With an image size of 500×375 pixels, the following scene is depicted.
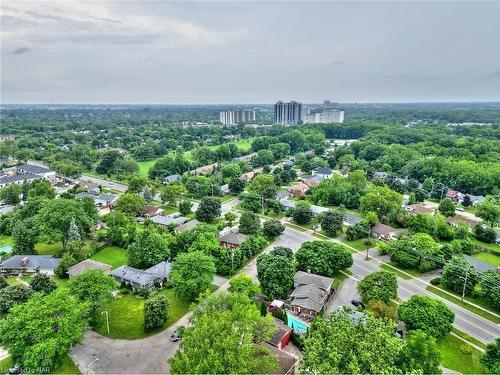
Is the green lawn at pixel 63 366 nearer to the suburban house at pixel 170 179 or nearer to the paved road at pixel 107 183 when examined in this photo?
the paved road at pixel 107 183

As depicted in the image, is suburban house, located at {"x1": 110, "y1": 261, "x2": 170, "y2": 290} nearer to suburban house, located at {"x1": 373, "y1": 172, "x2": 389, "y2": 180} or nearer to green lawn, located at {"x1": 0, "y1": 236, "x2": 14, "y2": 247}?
green lawn, located at {"x1": 0, "y1": 236, "x2": 14, "y2": 247}

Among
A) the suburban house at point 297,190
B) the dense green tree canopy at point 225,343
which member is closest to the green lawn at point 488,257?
the suburban house at point 297,190

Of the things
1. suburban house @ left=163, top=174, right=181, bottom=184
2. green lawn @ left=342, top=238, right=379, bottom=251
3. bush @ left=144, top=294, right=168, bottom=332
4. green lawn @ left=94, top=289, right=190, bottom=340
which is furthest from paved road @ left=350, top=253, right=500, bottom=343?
suburban house @ left=163, top=174, right=181, bottom=184

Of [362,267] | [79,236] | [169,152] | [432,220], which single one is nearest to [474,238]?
[432,220]

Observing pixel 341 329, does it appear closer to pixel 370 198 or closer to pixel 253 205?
pixel 370 198

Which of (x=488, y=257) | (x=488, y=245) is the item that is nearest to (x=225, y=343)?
(x=488, y=257)

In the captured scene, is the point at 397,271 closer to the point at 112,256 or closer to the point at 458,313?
the point at 458,313
